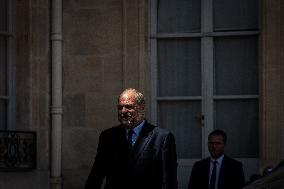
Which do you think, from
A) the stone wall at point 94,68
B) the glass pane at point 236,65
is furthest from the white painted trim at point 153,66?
the glass pane at point 236,65

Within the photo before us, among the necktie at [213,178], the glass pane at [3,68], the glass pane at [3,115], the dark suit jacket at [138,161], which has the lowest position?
the necktie at [213,178]

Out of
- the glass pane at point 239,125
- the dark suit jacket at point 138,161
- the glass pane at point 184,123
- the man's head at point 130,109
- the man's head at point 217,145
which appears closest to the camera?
the dark suit jacket at point 138,161

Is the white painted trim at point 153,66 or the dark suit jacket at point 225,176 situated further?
the white painted trim at point 153,66

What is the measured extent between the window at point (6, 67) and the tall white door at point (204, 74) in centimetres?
162

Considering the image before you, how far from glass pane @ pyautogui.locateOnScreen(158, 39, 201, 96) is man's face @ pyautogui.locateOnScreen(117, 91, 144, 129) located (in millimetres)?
3502

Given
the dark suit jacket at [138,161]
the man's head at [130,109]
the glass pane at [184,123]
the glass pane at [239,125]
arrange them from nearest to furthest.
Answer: the dark suit jacket at [138,161] → the man's head at [130,109] → the glass pane at [239,125] → the glass pane at [184,123]

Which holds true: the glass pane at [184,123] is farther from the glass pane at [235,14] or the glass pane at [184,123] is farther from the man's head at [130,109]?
the man's head at [130,109]

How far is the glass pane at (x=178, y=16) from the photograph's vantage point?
37.3 feet

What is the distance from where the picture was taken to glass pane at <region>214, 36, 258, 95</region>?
11.2 metres

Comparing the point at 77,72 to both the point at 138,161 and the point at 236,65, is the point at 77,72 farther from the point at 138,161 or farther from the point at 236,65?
the point at 138,161

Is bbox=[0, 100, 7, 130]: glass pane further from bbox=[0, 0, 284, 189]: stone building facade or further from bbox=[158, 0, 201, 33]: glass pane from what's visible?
bbox=[158, 0, 201, 33]: glass pane

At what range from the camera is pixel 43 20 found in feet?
36.9

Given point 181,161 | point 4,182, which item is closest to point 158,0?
point 181,161

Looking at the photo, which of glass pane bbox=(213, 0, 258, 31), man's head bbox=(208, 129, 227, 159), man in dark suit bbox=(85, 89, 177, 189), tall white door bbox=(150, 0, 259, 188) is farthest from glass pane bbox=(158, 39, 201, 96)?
man in dark suit bbox=(85, 89, 177, 189)
